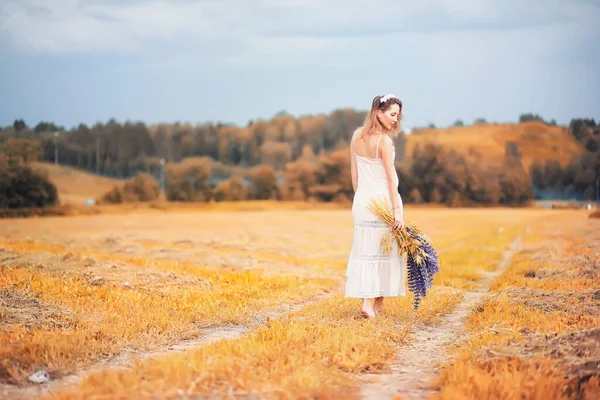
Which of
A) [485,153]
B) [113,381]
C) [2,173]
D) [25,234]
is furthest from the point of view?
[485,153]

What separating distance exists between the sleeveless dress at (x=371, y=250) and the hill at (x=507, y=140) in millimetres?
23821

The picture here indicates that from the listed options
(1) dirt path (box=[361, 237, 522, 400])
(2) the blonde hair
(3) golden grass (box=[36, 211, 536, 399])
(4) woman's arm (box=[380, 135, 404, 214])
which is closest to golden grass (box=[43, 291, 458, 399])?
(3) golden grass (box=[36, 211, 536, 399])

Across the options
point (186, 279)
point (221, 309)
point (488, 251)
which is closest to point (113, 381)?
point (221, 309)

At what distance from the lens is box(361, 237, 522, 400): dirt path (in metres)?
5.67

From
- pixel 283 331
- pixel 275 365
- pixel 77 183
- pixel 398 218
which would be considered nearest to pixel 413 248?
pixel 398 218

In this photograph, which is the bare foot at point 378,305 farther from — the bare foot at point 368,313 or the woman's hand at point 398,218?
the woman's hand at point 398,218

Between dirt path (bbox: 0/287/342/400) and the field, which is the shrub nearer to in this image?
the field

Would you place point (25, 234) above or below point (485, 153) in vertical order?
below

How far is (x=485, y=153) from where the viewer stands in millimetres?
50656

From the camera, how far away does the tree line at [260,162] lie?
150ft

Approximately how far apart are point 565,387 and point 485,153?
46.7 metres

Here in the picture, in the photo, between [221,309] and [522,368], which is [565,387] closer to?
[522,368]

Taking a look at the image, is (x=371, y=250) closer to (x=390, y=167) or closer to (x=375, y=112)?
(x=390, y=167)

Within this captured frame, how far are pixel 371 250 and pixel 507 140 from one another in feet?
135
